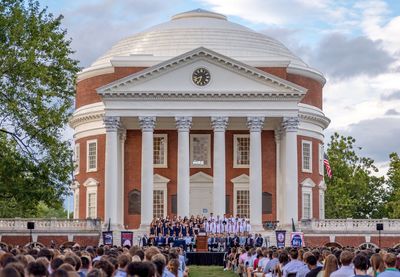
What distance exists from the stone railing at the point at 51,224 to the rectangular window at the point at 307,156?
19.6 m

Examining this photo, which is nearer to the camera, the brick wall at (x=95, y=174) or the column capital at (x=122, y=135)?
the column capital at (x=122, y=135)

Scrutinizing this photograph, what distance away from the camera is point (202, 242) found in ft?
192

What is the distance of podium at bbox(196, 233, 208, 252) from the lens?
58.1 metres

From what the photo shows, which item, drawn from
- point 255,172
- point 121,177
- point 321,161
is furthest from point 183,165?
point 321,161

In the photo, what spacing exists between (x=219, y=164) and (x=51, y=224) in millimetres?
12432

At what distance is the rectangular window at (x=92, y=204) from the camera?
75938 mm

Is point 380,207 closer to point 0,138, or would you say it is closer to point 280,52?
point 280,52

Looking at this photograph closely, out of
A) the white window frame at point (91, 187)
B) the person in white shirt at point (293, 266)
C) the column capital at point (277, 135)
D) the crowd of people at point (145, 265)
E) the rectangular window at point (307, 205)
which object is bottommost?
the person in white shirt at point (293, 266)

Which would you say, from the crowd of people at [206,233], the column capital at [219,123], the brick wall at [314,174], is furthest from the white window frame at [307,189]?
the crowd of people at [206,233]

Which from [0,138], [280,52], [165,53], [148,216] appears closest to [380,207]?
[280,52]

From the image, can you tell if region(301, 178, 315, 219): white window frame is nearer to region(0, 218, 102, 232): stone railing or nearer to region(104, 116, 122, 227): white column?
region(104, 116, 122, 227): white column

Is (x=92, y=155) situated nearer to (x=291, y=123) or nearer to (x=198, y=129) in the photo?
(x=198, y=129)

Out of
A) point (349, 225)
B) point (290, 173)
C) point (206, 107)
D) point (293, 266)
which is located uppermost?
point (206, 107)

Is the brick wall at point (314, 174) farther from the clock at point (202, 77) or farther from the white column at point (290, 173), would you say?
the clock at point (202, 77)
